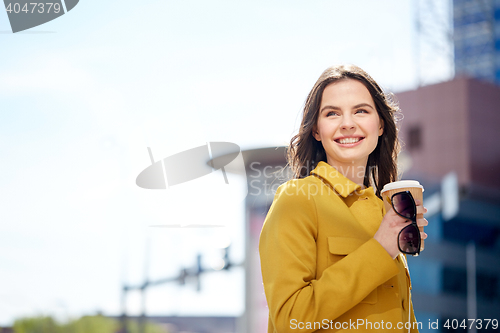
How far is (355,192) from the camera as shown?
174cm

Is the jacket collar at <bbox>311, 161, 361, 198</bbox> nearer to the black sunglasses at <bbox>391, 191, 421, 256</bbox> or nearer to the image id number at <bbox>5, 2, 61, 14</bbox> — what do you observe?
the black sunglasses at <bbox>391, 191, 421, 256</bbox>

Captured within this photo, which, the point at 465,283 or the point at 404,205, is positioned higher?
the point at 404,205

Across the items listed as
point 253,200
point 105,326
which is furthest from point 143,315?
point 253,200

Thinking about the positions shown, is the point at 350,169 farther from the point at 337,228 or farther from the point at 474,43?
the point at 474,43

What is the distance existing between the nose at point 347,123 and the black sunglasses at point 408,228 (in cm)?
36

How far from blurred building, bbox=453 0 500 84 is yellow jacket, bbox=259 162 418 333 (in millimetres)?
30730

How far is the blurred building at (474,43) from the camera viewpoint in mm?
Result: 31625

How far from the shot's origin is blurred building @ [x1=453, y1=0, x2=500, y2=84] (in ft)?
104

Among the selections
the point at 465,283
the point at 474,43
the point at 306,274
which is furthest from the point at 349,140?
the point at 474,43

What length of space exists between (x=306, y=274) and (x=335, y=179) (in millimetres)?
399

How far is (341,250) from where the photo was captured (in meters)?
1.53

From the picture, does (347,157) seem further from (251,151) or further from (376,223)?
(251,151)

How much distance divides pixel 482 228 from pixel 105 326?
12.7 meters
